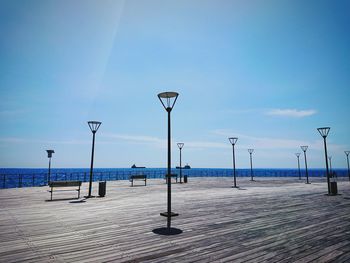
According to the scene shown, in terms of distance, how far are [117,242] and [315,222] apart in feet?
18.5

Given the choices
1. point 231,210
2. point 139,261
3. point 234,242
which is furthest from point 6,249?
point 231,210

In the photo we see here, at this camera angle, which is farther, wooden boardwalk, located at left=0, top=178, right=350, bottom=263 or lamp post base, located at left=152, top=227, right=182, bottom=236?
lamp post base, located at left=152, top=227, right=182, bottom=236

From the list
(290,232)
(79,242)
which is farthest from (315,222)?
(79,242)

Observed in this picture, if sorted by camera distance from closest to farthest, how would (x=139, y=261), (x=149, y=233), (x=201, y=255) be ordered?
(x=139, y=261), (x=201, y=255), (x=149, y=233)

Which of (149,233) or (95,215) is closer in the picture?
(149,233)

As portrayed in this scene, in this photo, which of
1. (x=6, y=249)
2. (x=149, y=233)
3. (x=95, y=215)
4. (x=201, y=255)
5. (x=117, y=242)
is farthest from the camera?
(x=95, y=215)

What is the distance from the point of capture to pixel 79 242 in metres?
4.61

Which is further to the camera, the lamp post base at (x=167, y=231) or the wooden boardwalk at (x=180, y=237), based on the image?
the lamp post base at (x=167, y=231)

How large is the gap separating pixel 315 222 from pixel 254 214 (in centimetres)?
179

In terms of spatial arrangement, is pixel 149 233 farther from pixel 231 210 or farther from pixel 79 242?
pixel 231 210

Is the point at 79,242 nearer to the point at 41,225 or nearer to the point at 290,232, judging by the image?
the point at 41,225

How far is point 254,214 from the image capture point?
24.6 ft

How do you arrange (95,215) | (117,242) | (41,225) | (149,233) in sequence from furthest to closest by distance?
(95,215), (41,225), (149,233), (117,242)

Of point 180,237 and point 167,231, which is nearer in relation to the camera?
point 180,237
